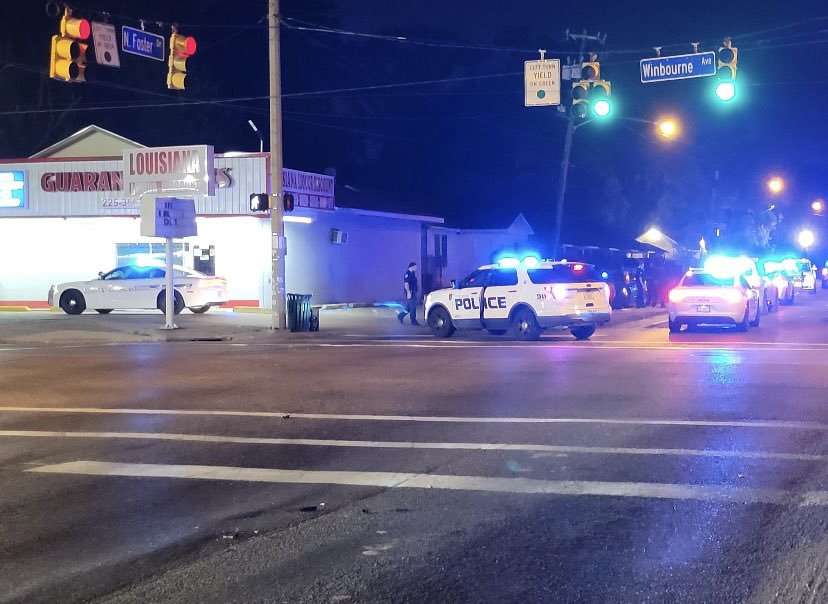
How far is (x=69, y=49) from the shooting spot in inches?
664

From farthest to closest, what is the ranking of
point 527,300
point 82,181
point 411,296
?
point 82,181 < point 411,296 < point 527,300

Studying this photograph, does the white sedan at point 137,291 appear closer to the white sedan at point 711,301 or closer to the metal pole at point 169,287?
the metal pole at point 169,287

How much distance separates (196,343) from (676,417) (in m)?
13.4

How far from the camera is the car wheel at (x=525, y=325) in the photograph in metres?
22.0

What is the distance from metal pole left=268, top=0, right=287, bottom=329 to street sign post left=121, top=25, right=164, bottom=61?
489cm

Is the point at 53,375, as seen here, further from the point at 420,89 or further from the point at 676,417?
the point at 420,89

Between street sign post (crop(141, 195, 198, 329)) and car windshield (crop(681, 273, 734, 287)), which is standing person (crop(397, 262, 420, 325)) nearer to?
street sign post (crop(141, 195, 198, 329))

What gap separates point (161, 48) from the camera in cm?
1952

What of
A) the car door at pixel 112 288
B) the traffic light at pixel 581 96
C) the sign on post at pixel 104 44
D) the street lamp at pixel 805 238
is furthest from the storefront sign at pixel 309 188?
the street lamp at pixel 805 238

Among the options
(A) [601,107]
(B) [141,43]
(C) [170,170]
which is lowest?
(C) [170,170]

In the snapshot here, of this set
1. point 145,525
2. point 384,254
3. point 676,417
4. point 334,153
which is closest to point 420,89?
point 334,153

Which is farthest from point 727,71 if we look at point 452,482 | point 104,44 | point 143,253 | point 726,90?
point 143,253

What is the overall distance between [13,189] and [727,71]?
23.1 m

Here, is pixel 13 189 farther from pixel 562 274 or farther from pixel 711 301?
pixel 711 301
